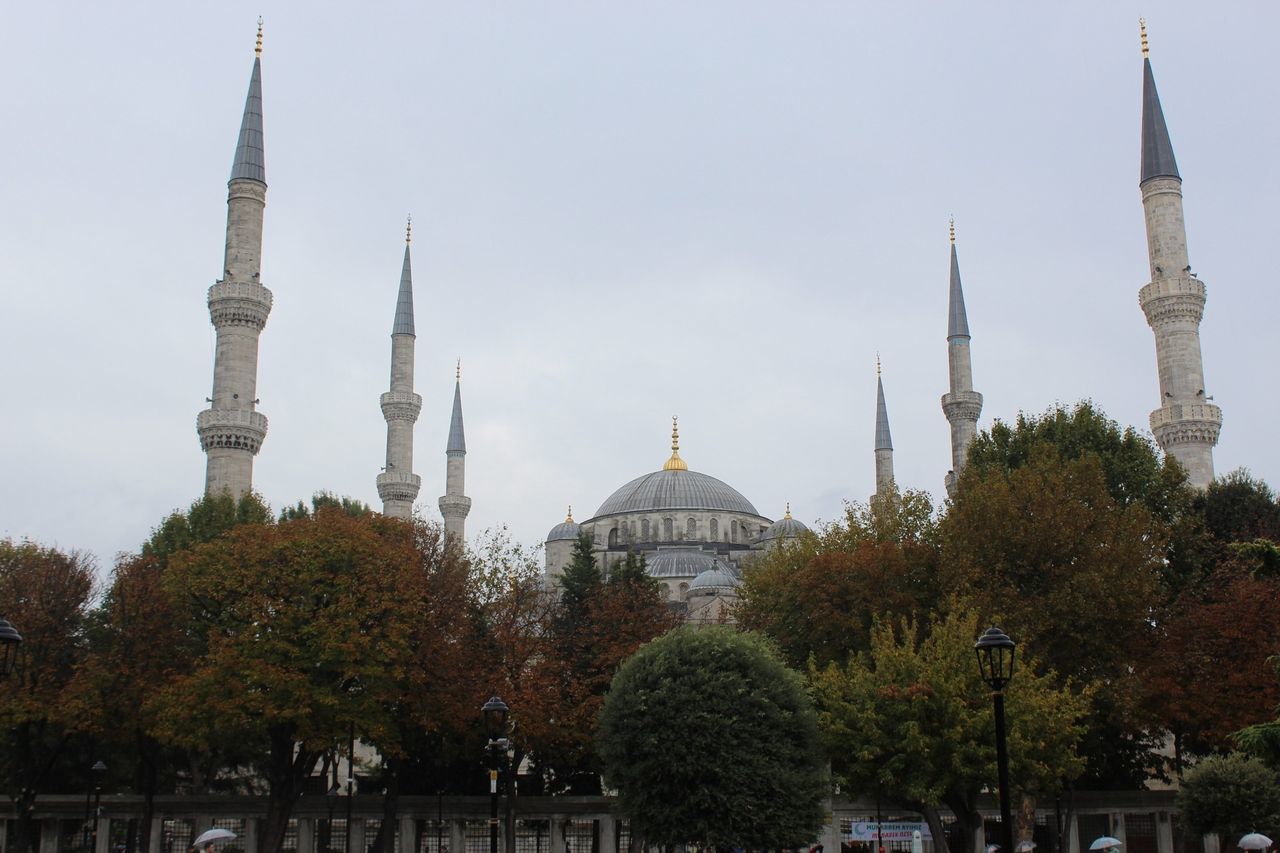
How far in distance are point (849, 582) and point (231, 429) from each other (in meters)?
19.3

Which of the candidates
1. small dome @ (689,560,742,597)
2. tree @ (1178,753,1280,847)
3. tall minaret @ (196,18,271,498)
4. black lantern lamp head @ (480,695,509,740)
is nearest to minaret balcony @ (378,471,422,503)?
tall minaret @ (196,18,271,498)

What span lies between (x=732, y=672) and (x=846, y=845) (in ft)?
36.8

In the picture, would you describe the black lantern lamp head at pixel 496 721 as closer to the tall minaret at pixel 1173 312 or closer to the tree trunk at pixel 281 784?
the tree trunk at pixel 281 784

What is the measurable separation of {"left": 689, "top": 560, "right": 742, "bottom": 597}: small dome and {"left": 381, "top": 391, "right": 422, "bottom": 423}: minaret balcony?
17.8 meters

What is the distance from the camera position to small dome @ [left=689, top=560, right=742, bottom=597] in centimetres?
6034

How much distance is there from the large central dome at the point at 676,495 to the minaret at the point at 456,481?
18.4 metres

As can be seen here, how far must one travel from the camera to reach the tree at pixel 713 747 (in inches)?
837

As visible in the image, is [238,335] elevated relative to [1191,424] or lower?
elevated

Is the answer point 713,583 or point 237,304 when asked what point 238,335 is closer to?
point 237,304

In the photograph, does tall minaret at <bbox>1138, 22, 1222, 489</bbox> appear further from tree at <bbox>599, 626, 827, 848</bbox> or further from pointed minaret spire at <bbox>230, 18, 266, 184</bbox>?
pointed minaret spire at <bbox>230, 18, 266, 184</bbox>

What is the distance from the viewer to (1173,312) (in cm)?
3972

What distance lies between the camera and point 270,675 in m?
25.5

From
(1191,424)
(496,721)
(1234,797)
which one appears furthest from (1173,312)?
(496,721)

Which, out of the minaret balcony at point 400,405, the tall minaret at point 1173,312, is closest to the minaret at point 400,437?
the minaret balcony at point 400,405
